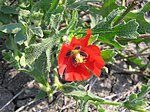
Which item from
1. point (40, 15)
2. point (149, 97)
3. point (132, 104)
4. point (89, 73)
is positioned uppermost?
point (40, 15)

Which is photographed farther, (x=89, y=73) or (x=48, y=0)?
(x=48, y=0)

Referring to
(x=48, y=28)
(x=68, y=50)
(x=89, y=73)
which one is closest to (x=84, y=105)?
(x=89, y=73)

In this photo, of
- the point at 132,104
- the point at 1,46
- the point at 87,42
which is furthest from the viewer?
the point at 1,46

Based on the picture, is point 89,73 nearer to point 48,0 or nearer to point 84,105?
point 84,105

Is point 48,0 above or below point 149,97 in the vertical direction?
above

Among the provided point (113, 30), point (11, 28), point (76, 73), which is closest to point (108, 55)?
point (113, 30)

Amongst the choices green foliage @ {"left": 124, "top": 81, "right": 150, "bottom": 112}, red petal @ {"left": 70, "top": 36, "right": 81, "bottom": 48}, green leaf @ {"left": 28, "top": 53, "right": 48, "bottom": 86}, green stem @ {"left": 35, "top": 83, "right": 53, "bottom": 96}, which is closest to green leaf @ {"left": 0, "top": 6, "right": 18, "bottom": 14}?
green leaf @ {"left": 28, "top": 53, "right": 48, "bottom": 86}

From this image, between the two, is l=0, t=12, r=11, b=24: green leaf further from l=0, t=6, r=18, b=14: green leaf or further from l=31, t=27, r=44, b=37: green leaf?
l=31, t=27, r=44, b=37: green leaf
